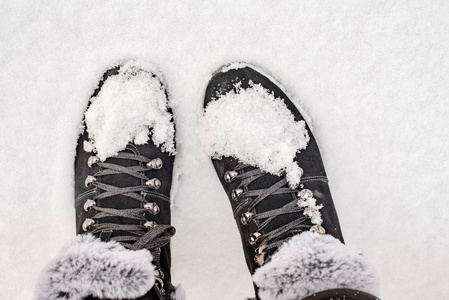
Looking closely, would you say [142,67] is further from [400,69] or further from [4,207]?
[400,69]

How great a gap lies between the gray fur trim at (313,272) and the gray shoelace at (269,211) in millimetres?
89

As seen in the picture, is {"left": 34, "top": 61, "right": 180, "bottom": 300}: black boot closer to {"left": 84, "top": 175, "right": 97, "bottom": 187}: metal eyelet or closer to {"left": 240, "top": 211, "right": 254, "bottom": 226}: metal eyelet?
{"left": 84, "top": 175, "right": 97, "bottom": 187}: metal eyelet

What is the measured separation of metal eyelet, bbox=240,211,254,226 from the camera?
830 mm

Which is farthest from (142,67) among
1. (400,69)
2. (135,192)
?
(400,69)

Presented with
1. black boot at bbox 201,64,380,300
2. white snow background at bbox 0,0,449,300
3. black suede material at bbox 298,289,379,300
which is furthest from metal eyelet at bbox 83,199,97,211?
black suede material at bbox 298,289,379,300

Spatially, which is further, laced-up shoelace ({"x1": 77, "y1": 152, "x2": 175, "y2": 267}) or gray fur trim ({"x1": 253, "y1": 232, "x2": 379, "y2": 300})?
laced-up shoelace ({"x1": 77, "y1": 152, "x2": 175, "y2": 267})

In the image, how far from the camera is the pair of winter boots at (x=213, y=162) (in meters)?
0.81

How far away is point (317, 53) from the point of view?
87cm

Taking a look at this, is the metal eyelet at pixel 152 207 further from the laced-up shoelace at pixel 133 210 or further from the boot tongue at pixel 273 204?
the boot tongue at pixel 273 204

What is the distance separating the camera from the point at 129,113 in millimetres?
813

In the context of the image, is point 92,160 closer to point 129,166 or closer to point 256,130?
point 129,166

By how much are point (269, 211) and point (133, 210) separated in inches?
11.8

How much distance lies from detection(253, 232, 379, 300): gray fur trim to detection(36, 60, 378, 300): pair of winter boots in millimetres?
74

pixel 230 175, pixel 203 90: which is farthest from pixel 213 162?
pixel 203 90
